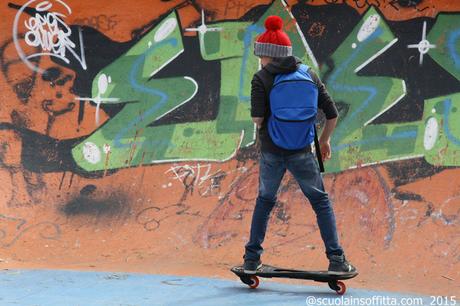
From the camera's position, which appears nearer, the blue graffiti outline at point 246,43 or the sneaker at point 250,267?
the sneaker at point 250,267

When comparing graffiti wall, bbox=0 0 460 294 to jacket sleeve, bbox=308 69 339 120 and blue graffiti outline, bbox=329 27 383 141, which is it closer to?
blue graffiti outline, bbox=329 27 383 141

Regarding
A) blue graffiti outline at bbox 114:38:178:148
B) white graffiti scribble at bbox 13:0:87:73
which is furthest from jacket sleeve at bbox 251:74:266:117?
white graffiti scribble at bbox 13:0:87:73

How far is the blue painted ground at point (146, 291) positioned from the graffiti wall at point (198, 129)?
2.10 feet

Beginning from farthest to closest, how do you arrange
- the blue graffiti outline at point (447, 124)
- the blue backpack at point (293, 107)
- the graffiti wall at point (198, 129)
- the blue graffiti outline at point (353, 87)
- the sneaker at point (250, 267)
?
the blue graffiti outline at point (353, 87), the blue graffiti outline at point (447, 124), the graffiti wall at point (198, 129), the sneaker at point (250, 267), the blue backpack at point (293, 107)

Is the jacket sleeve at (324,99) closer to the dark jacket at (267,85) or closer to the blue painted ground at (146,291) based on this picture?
the dark jacket at (267,85)

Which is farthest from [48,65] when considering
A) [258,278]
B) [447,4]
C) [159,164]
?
[447,4]

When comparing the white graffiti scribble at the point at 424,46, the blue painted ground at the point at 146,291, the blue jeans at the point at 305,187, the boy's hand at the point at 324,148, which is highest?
the white graffiti scribble at the point at 424,46

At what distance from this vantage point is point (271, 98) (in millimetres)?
4719

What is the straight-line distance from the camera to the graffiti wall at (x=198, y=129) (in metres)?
6.28

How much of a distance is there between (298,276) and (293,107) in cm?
108

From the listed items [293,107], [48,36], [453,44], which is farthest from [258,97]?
[48,36]

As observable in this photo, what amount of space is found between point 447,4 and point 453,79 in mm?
674

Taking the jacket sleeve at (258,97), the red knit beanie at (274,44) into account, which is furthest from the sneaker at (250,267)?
the red knit beanie at (274,44)

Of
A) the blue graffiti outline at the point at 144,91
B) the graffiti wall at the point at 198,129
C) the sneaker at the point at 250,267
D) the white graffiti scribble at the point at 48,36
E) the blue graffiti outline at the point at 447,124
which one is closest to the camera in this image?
the sneaker at the point at 250,267
